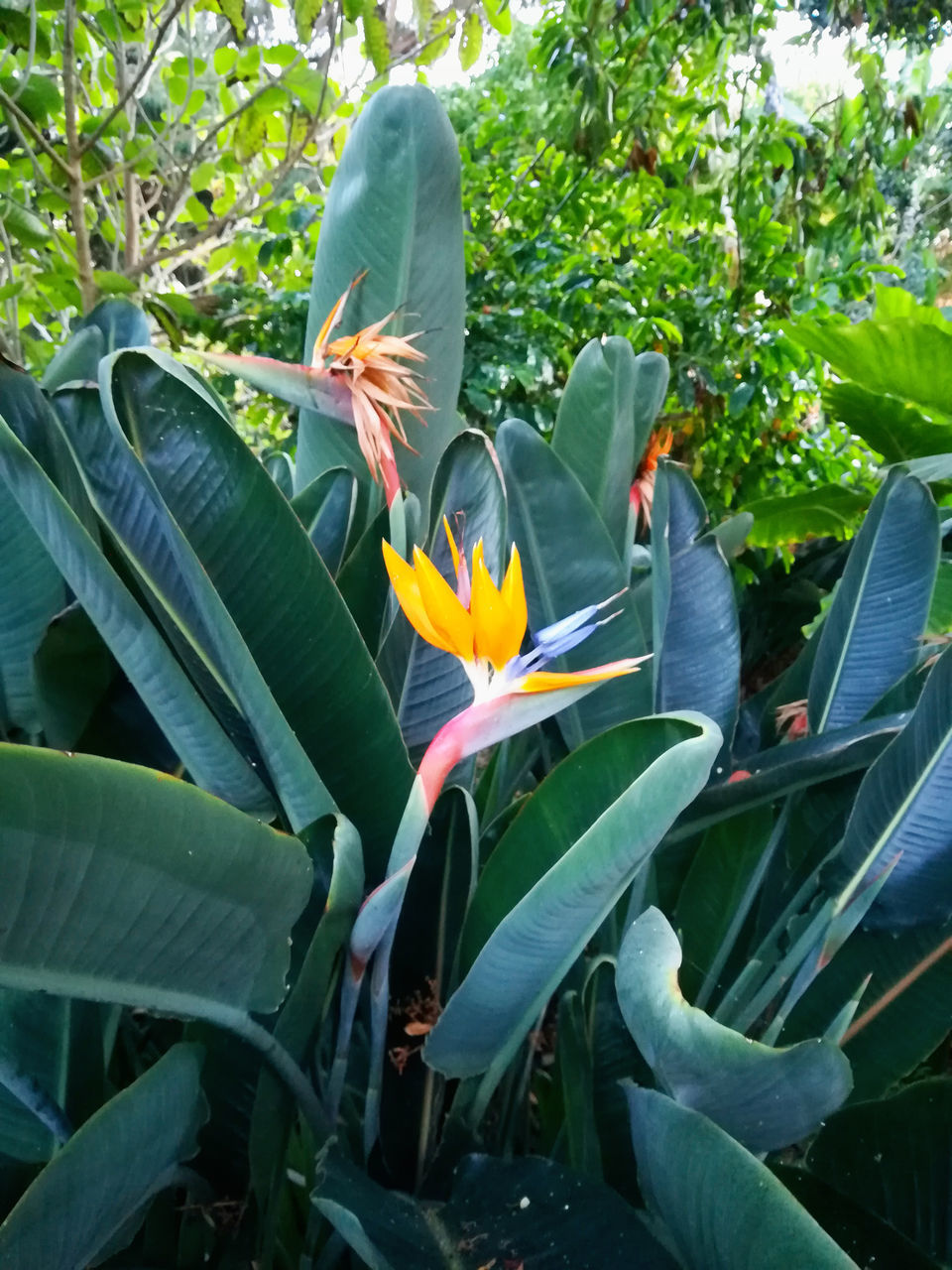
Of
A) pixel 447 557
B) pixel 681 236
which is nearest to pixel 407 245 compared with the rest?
pixel 447 557

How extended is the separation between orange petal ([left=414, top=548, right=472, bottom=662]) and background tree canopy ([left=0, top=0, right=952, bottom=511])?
3.86 feet

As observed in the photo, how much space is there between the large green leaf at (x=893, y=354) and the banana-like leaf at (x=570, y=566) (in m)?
0.81

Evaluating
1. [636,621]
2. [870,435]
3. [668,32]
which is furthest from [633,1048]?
[668,32]

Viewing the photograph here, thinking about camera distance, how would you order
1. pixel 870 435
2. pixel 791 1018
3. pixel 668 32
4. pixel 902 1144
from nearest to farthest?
pixel 902 1144 < pixel 791 1018 < pixel 870 435 < pixel 668 32

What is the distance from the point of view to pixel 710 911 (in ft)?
1.83

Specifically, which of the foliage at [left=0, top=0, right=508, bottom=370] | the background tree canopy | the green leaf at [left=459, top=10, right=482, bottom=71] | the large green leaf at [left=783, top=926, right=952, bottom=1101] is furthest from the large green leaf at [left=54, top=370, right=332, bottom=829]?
the green leaf at [left=459, top=10, right=482, bottom=71]

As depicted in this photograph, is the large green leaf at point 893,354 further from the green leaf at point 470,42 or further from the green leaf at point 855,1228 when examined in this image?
the green leaf at point 855,1228

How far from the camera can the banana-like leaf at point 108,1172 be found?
0.29 meters

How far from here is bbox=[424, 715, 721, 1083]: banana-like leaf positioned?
0.30m

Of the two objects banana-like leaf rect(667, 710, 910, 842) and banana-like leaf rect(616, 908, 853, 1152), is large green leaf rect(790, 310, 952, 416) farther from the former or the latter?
banana-like leaf rect(616, 908, 853, 1152)

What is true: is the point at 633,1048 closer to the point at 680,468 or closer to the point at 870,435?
the point at 680,468

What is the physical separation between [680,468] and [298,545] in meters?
0.27

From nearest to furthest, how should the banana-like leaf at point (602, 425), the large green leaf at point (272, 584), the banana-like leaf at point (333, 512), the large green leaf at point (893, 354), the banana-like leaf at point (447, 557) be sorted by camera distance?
the large green leaf at point (272, 584)
the banana-like leaf at point (447, 557)
the banana-like leaf at point (333, 512)
the banana-like leaf at point (602, 425)
the large green leaf at point (893, 354)

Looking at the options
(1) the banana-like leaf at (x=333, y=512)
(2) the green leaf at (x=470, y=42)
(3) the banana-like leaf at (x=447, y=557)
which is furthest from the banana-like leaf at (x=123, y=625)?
(2) the green leaf at (x=470, y=42)
